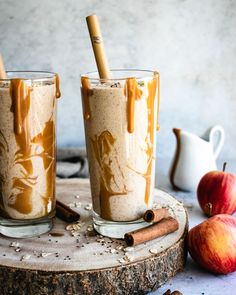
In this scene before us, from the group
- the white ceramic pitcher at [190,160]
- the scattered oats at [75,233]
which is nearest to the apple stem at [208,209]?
the white ceramic pitcher at [190,160]

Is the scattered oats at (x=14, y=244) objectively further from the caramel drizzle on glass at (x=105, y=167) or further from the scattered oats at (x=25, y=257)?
the caramel drizzle on glass at (x=105, y=167)

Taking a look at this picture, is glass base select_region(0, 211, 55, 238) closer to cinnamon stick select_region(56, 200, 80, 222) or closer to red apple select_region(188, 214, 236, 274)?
cinnamon stick select_region(56, 200, 80, 222)

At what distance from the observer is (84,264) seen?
99 cm

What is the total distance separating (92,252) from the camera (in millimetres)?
1045

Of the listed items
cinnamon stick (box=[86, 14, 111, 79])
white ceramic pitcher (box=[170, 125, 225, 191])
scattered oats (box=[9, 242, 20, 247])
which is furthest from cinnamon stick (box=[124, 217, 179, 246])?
white ceramic pitcher (box=[170, 125, 225, 191])

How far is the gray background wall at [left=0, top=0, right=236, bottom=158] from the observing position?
1771 millimetres

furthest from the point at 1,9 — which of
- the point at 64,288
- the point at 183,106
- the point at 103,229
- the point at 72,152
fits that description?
the point at 64,288

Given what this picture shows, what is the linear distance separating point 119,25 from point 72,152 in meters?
0.46

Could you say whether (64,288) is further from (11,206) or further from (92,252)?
(11,206)

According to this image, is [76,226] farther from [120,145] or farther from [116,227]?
[120,145]

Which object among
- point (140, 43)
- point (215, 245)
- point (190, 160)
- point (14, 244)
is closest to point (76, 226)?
point (14, 244)

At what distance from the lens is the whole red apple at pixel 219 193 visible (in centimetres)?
139

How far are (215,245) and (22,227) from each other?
0.41 meters

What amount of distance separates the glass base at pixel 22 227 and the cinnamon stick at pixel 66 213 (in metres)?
0.07
